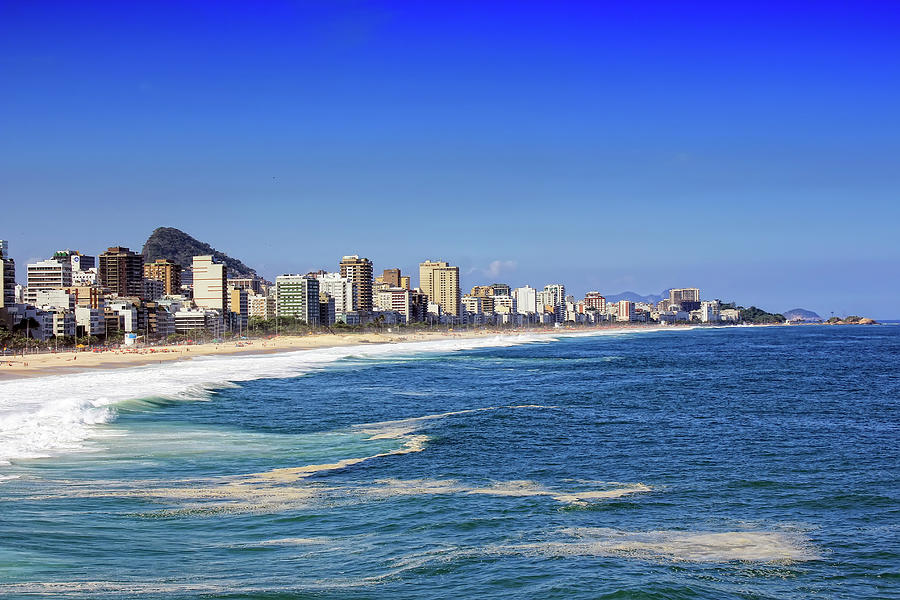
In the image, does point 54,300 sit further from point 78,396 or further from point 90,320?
point 78,396

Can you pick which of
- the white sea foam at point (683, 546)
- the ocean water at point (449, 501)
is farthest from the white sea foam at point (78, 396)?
the white sea foam at point (683, 546)

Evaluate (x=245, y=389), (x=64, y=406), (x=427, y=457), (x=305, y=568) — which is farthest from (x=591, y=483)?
(x=245, y=389)

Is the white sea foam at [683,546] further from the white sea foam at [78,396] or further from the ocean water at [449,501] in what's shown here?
the white sea foam at [78,396]

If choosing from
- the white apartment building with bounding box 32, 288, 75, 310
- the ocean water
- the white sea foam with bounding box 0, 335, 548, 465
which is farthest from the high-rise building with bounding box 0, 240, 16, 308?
the ocean water

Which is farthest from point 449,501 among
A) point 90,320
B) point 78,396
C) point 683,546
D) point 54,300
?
point 54,300

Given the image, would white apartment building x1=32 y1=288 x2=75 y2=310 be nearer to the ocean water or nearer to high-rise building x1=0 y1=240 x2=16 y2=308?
high-rise building x1=0 y1=240 x2=16 y2=308

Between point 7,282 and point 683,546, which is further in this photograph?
point 7,282
